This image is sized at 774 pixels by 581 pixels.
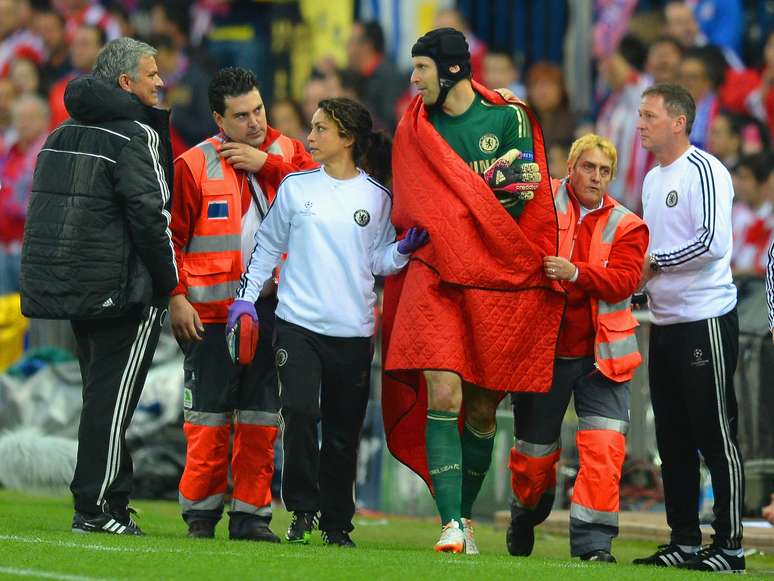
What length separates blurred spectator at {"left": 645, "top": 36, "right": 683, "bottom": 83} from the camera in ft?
45.7

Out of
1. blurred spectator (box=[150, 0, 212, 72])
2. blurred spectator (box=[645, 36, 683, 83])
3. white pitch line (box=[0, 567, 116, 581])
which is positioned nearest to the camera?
white pitch line (box=[0, 567, 116, 581])

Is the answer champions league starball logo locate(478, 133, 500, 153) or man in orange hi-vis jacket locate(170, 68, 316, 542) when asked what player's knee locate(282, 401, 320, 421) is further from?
champions league starball logo locate(478, 133, 500, 153)

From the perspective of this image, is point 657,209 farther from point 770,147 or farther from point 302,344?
point 770,147

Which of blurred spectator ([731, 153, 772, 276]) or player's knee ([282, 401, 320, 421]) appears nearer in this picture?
player's knee ([282, 401, 320, 421])

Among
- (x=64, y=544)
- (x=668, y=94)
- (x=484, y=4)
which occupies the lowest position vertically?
(x=64, y=544)

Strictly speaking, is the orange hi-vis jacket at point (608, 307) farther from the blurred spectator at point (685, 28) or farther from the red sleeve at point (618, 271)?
the blurred spectator at point (685, 28)

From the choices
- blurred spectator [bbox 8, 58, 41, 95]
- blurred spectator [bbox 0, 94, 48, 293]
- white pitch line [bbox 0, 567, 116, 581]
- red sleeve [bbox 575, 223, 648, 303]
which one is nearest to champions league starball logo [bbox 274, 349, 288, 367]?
red sleeve [bbox 575, 223, 648, 303]

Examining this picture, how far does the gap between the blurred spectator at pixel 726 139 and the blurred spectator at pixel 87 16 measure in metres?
6.83

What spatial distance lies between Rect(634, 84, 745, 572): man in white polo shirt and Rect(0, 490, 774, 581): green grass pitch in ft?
1.24

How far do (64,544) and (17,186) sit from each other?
9677 millimetres

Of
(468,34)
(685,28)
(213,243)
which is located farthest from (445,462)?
(468,34)

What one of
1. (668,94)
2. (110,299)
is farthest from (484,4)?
(110,299)

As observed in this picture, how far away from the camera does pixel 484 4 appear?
1728 centimetres

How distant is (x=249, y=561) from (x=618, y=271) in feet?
8.05
